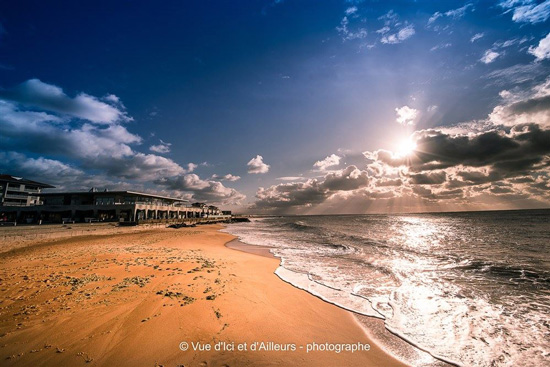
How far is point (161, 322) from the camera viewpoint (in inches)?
225

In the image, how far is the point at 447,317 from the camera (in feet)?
23.8

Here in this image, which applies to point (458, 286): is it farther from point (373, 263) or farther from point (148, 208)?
point (148, 208)

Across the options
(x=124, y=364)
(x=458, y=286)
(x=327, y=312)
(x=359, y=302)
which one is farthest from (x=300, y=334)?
(x=458, y=286)

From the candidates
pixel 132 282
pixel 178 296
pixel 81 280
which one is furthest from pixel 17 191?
pixel 178 296

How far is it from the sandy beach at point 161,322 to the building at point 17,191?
3400 inches

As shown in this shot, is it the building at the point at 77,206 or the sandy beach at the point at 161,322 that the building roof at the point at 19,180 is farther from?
the sandy beach at the point at 161,322

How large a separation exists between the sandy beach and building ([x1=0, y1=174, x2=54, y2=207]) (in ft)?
283

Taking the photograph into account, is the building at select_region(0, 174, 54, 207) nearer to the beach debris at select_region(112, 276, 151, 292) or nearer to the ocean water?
the beach debris at select_region(112, 276, 151, 292)

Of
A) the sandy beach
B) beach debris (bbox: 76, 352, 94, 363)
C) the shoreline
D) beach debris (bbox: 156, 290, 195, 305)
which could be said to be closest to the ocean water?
the shoreline

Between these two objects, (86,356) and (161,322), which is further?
(161,322)

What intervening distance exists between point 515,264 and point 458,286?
849cm

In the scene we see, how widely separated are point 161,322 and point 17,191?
102 meters

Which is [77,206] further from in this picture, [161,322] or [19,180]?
[161,322]

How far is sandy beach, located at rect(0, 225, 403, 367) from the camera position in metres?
4.50
